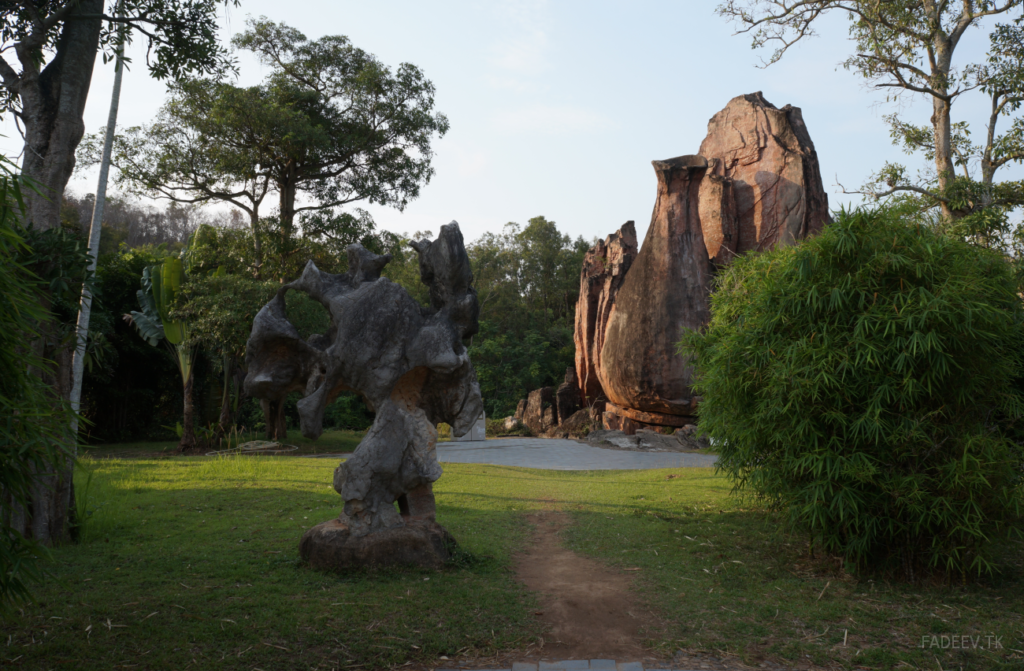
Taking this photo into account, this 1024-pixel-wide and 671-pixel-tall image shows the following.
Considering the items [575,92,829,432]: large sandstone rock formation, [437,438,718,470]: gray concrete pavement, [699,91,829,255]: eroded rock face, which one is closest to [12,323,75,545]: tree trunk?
[437,438,718,470]: gray concrete pavement

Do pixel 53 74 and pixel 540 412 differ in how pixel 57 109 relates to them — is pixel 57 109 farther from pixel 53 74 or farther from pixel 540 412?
pixel 540 412

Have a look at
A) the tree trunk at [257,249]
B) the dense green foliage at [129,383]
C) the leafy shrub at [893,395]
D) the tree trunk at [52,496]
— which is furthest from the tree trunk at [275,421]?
the leafy shrub at [893,395]

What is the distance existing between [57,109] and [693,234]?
12.4m

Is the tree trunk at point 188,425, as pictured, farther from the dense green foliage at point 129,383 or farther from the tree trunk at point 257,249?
the dense green foliage at point 129,383

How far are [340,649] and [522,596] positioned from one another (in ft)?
4.15

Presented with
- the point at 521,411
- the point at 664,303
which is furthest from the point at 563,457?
the point at 521,411

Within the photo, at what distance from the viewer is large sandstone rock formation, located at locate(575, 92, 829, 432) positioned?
1446cm

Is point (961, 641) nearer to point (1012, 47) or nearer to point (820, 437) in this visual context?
point (820, 437)

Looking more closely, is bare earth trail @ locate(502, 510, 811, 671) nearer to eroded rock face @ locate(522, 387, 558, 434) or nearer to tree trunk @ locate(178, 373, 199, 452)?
tree trunk @ locate(178, 373, 199, 452)

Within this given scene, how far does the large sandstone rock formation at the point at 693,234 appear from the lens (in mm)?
14461

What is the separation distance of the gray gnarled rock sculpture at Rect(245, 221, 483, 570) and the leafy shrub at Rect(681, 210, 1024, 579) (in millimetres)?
2316

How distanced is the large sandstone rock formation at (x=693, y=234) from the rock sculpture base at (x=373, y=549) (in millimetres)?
10516

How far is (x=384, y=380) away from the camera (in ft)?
15.7

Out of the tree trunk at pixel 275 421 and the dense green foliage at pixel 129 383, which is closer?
the tree trunk at pixel 275 421
